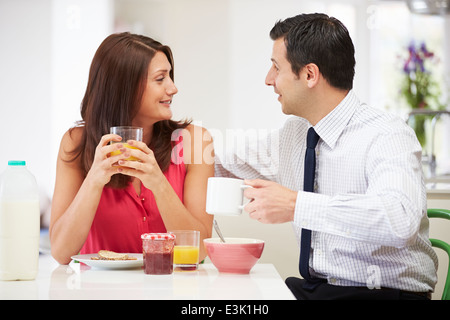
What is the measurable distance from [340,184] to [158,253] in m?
0.52

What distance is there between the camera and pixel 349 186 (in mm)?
1405

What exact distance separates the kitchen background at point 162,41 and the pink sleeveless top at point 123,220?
1.34m

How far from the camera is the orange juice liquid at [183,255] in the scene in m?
1.21

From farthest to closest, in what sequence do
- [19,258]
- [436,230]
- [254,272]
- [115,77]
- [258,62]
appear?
[258,62]
[436,230]
[115,77]
[254,272]
[19,258]

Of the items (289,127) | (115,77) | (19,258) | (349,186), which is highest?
(115,77)

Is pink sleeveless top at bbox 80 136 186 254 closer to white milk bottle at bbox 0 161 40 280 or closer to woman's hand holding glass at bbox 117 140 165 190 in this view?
woman's hand holding glass at bbox 117 140 165 190

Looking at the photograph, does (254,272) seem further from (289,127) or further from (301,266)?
(289,127)

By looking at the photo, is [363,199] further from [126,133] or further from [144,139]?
[144,139]

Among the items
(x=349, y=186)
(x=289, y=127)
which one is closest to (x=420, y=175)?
(x=349, y=186)

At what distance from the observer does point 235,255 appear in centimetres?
119

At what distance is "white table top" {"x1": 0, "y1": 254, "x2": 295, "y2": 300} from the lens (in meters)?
0.97

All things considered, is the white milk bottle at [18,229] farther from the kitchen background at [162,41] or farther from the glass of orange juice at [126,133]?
the kitchen background at [162,41]

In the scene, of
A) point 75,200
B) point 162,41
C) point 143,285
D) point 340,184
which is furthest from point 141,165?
point 162,41
